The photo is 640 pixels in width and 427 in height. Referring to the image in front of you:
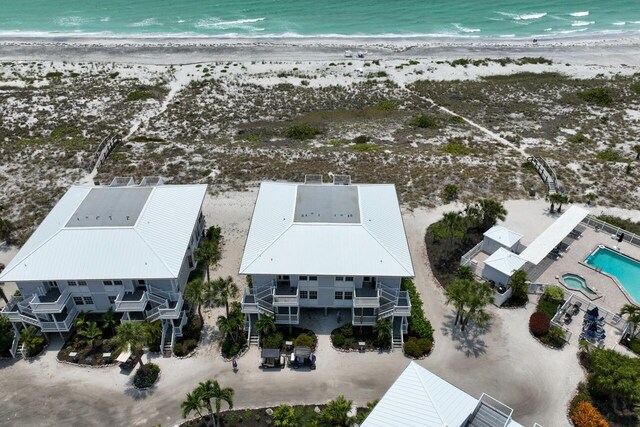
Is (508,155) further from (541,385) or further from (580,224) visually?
(541,385)

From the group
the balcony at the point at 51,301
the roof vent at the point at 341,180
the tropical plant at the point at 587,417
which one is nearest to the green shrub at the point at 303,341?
the roof vent at the point at 341,180

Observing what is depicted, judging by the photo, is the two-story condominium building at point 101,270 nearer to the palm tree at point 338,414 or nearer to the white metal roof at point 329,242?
the white metal roof at point 329,242

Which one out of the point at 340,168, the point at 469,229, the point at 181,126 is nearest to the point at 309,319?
the point at 469,229

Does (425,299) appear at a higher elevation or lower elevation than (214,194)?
lower

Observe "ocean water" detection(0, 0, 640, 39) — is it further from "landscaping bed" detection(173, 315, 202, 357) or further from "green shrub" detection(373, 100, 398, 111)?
"landscaping bed" detection(173, 315, 202, 357)

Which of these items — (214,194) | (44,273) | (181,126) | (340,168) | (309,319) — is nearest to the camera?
(44,273)

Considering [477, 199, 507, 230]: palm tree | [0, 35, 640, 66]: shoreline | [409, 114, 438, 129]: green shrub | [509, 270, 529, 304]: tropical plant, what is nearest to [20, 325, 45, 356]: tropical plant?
[509, 270, 529, 304]: tropical plant
